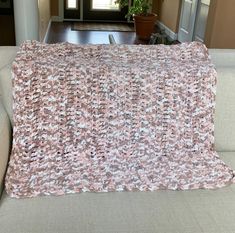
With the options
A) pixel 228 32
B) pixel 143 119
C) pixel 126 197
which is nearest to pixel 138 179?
pixel 126 197

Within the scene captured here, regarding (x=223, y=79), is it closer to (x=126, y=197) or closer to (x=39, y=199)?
(x=126, y=197)

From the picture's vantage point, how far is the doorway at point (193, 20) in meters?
4.50

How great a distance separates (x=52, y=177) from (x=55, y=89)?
1.09 ft

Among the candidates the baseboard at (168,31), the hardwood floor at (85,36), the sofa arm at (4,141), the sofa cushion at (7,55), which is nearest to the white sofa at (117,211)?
the sofa arm at (4,141)

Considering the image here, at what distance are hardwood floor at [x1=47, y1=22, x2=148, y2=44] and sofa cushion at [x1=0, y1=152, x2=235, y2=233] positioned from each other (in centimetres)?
429

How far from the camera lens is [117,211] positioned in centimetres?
111

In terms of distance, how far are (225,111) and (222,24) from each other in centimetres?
276

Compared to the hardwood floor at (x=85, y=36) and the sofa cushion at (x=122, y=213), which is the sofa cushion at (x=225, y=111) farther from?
the hardwood floor at (x=85, y=36)

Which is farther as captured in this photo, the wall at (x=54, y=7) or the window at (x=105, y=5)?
the window at (x=105, y=5)

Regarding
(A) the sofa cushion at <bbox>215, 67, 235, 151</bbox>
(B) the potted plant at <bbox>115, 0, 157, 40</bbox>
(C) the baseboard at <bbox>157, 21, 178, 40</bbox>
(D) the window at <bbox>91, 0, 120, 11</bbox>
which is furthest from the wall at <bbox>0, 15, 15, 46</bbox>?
(A) the sofa cushion at <bbox>215, 67, 235, 151</bbox>

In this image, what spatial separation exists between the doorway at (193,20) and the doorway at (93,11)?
173 centimetres

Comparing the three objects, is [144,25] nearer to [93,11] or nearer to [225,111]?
[93,11]

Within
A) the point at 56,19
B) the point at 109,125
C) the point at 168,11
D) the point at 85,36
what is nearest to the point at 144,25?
the point at 168,11

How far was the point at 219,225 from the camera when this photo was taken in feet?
3.55
